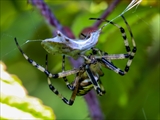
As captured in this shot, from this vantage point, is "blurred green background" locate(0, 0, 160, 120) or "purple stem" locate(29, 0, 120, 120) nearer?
"purple stem" locate(29, 0, 120, 120)

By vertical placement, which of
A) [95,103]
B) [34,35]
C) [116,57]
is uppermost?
[34,35]

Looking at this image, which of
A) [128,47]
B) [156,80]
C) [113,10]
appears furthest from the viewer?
[156,80]

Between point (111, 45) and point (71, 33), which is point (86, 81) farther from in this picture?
point (111, 45)

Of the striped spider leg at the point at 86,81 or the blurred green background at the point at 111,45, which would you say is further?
the blurred green background at the point at 111,45

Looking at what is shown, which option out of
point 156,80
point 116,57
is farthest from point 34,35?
point 116,57

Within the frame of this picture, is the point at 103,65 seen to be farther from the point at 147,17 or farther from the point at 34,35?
the point at 34,35

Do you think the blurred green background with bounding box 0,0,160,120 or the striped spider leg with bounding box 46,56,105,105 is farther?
the blurred green background with bounding box 0,0,160,120

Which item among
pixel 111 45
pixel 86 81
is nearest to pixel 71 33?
pixel 86 81

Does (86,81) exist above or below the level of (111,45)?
below
